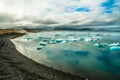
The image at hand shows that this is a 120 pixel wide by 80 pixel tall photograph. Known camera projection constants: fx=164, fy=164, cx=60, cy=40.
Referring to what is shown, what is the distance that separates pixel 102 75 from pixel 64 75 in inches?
171

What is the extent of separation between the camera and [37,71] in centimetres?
1858

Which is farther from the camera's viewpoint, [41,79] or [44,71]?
[44,71]

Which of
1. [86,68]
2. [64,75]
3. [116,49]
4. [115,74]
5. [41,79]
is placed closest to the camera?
[41,79]

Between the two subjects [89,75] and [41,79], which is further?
[89,75]

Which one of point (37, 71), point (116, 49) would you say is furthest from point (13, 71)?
point (116, 49)

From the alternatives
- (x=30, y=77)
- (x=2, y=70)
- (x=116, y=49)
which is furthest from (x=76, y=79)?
(x=116, y=49)

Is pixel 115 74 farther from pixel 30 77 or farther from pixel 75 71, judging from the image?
pixel 30 77

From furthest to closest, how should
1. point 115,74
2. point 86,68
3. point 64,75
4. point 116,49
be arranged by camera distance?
1. point 116,49
2. point 86,68
3. point 115,74
4. point 64,75

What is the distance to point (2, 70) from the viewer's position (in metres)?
18.0

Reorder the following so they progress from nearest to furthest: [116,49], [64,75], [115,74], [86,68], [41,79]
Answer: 1. [41,79]
2. [64,75]
3. [115,74]
4. [86,68]
5. [116,49]

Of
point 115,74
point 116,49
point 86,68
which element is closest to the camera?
point 115,74

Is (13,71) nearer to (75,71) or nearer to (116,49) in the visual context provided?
(75,71)

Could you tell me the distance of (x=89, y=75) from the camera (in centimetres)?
1805

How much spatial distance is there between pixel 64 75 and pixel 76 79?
1.68 metres
